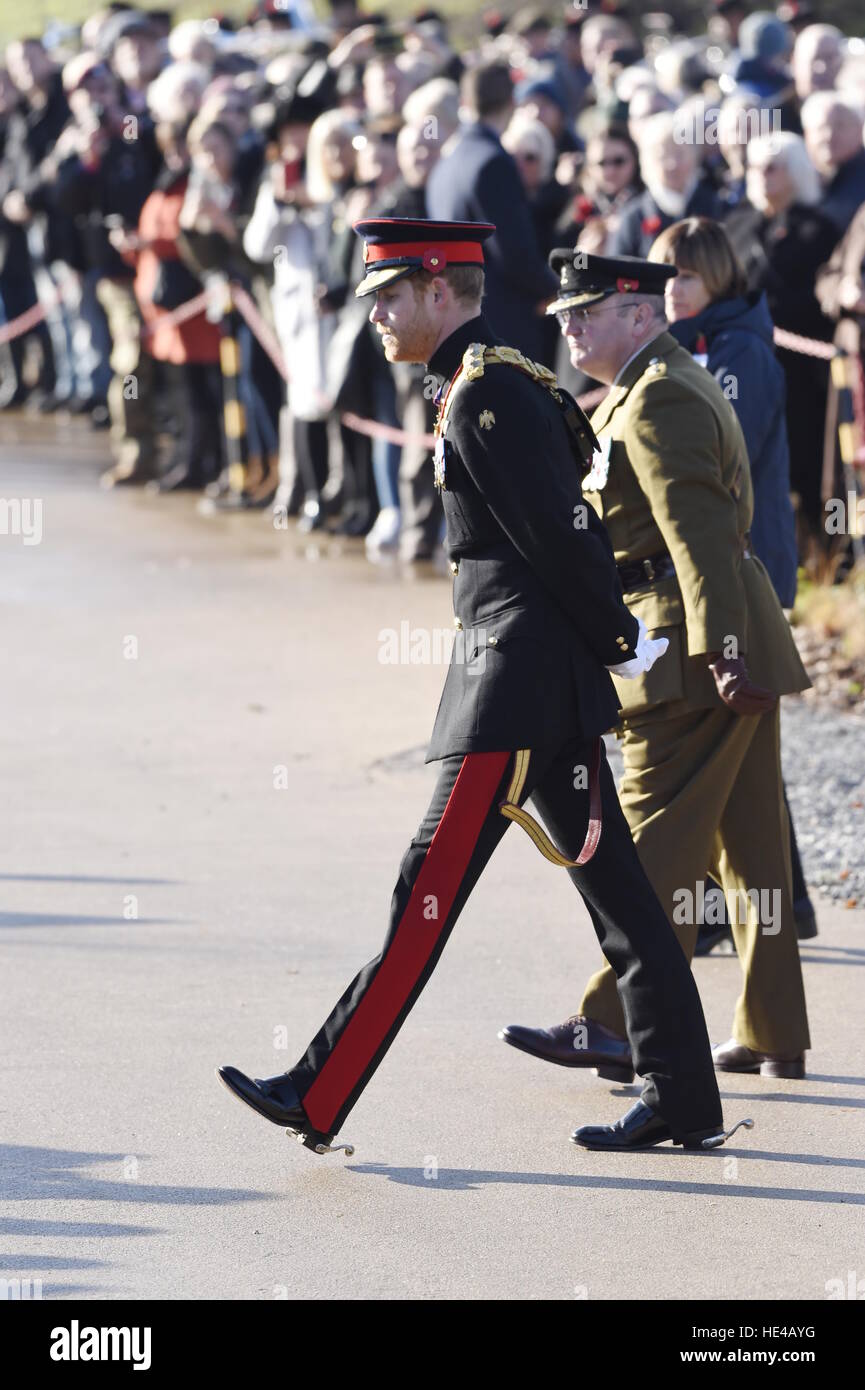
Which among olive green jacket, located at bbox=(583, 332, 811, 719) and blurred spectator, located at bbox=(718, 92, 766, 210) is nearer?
olive green jacket, located at bbox=(583, 332, 811, 719)

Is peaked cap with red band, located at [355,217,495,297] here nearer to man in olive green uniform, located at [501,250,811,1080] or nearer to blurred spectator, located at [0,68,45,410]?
man in olive green uniform, located at [501,250,811,1080]

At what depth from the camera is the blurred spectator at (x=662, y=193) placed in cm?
1030

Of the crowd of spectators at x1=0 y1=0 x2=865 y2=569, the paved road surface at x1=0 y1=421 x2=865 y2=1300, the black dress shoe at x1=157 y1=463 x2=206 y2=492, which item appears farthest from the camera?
the black dress shoe at x1=157 y1=463 x2=206 y2=492

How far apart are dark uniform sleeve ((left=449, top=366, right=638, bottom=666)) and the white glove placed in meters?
0.18

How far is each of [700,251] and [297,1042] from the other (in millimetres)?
2235

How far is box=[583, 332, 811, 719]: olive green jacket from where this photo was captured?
5.35 m

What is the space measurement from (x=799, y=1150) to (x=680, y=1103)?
31 cm

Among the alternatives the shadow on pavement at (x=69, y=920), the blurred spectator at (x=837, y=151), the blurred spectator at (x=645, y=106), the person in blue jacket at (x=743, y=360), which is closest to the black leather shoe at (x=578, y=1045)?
the person in blue jacket at (x=743, y=360)

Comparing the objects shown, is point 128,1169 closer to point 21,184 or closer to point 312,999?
point 312,999

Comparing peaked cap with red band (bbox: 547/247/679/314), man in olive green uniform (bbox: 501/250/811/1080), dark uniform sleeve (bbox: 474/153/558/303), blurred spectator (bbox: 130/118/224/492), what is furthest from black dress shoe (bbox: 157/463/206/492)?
peaked cap with red band (bbox: 547/247/679/314)

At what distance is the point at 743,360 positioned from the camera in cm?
624

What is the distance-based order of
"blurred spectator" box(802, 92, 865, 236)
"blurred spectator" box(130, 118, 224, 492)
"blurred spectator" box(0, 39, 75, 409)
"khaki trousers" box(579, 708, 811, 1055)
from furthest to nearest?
"blurred spectator" box(0, 39, 75, 409) < "blurred spectator" box(130, 118, 224, 492) < "blurred spectator" box(802, 92, 865, 236) < "khaki trousers" box(579, 708, 811, 1055)

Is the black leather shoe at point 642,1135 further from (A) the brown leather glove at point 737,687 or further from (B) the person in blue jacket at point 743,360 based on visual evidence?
(B) the person in blue jacket at point 743,360

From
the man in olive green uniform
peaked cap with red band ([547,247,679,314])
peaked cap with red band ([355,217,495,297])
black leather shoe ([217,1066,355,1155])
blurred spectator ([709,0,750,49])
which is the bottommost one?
black leather shoe ([217,1066,355,1155])
